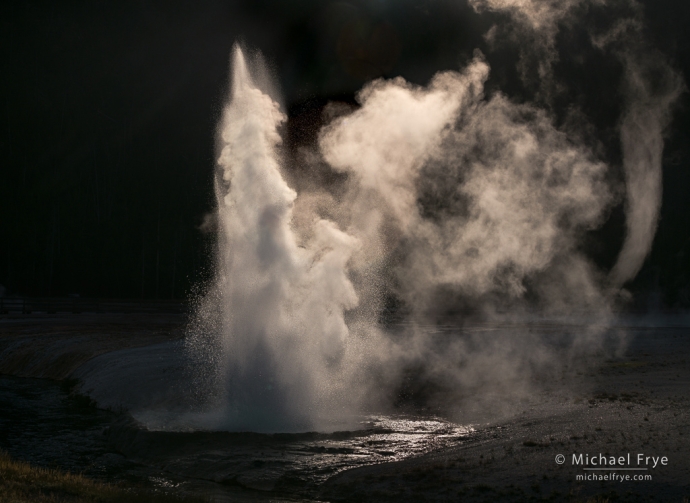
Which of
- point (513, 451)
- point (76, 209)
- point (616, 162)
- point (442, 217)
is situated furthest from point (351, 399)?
point (76, 209)

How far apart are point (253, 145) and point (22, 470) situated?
11.6 m

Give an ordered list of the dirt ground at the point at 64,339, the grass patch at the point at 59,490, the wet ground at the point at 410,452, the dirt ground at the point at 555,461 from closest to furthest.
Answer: the grass patch at the point at 59,490
the dirt ground at the point at 555,461
the wet ground at the point at 410,452
the dirt ground at the point at 64,339

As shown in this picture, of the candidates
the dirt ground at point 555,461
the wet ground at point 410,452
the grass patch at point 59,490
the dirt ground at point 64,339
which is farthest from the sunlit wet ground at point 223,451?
the dirt ground at point 64,339

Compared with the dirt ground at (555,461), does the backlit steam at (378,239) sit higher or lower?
higher

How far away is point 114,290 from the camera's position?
8644 centimetres

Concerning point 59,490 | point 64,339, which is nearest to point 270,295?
point 59,490

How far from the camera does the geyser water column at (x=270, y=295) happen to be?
1920cm

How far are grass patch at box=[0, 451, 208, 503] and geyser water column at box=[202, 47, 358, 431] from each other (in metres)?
4.99

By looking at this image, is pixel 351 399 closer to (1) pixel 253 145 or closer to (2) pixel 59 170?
(1) pixel 253 145

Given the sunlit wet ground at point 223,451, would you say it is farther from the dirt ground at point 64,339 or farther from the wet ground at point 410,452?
the dirt ground at point 64,339

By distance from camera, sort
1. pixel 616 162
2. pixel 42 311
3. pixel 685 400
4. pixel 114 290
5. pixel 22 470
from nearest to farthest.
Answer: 1. pixel 22 470
2. pixel 685 400
3. pixel 616 162
4. pixel 42 311
5. pixel 114 290

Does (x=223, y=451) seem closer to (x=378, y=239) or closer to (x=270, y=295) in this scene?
(x=270, y=295)

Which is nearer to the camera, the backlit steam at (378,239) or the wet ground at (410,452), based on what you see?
the wet ground at (410,452)

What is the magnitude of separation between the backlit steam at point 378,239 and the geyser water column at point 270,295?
0.15 ft
